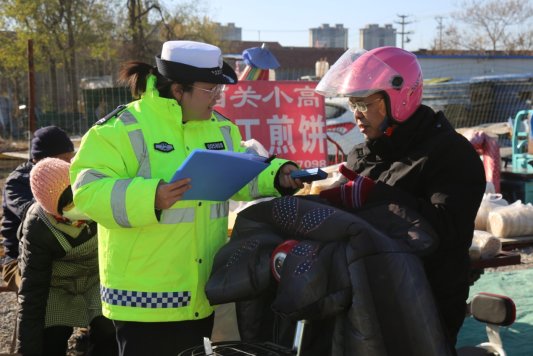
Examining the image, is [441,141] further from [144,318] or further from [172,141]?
[144,318]

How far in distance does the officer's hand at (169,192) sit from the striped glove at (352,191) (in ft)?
1.62

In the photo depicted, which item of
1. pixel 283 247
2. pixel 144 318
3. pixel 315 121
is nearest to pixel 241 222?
pixel 283 247

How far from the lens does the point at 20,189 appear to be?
4480 mm

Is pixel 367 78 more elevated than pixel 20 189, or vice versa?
pixel 367 78

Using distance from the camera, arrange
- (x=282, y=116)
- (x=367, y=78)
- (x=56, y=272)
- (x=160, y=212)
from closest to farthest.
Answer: (x=160, y=212), (x=367, y=78), (x=56, y=272), (x=282, y=116)

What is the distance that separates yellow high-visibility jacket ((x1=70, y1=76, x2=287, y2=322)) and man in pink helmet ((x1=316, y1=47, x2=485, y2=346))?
0.52 meters

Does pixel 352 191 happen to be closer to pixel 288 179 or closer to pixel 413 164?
pixel 413 164

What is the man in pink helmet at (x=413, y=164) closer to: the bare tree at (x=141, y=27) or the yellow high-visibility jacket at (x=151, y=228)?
the yellow high-visibility jacket at (x=151, y=228)

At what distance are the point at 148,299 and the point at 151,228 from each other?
249 mm

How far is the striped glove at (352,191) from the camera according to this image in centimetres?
230

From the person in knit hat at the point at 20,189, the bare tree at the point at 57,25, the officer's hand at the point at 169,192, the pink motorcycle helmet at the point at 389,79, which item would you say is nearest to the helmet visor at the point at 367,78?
the pink motorcycle helmet at the point at 389,79

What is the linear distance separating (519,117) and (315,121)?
4486mm

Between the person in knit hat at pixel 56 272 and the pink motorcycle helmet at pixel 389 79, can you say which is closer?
the pink motorcycle helmet at pixel 389 79

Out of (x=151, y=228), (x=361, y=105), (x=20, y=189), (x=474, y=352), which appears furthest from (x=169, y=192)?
(x=20, y=189)
